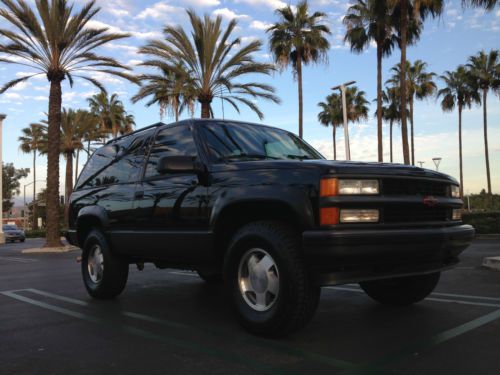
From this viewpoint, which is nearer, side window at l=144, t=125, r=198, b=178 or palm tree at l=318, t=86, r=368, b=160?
side window at l=144, t=125, r=198, b=178

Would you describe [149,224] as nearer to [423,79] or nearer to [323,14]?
[323,14]

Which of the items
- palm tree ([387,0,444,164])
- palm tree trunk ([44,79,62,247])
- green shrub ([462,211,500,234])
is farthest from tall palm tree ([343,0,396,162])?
palm tree trunk ([44,79,62,247])

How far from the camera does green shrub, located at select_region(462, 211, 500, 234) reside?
20.8 metres

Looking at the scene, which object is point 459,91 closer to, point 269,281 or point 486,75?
point 486,75

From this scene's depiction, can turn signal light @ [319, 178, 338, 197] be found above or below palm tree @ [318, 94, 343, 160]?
below

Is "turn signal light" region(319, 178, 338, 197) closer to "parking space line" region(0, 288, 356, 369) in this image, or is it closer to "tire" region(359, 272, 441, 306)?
"parking space line" region(0, 288, 356, 369)

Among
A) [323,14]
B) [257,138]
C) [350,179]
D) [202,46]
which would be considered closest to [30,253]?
[202,46]

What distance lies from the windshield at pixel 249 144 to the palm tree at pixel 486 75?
144ft

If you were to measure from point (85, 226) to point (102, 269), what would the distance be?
0.85 m

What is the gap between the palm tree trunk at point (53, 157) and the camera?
20.6 meters

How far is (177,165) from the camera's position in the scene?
4.53m

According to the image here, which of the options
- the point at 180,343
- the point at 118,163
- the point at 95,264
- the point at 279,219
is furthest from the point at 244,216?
the point at 95,264

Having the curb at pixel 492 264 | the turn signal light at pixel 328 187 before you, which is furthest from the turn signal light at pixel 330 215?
the curb at pixel 492 264

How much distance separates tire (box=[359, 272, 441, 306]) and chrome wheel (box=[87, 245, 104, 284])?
334cm
